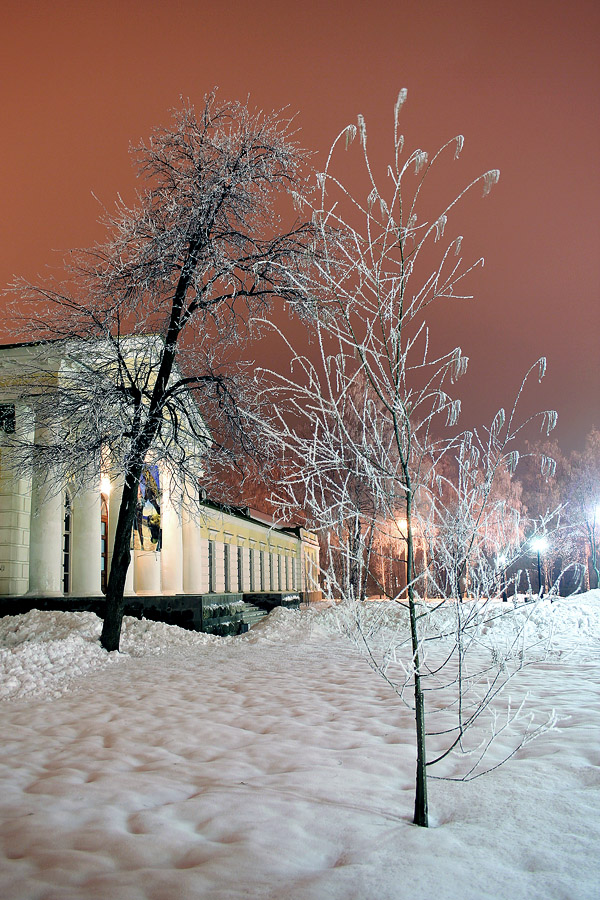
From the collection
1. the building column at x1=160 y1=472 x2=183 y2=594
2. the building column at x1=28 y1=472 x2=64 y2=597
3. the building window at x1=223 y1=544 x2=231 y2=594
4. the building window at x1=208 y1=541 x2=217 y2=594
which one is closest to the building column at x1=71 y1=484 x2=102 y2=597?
the building column at x1=28 y1=472 x2=64 y2=597

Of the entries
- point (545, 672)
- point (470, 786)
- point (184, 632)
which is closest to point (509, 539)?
point (470, 786)

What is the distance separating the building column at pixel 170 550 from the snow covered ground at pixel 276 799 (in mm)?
12246

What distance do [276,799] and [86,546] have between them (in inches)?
592

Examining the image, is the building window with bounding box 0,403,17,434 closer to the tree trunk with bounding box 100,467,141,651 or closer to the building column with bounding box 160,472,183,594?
the building column with bounding box 160,472,183,594

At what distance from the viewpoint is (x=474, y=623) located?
3779 mm

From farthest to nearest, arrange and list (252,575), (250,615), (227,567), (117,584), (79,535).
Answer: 1. (252,575)
2. (227,567)
3. (250,615)
4. (79,535)
5. (117,584)

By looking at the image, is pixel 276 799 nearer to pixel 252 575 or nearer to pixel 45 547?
pixel 45 547

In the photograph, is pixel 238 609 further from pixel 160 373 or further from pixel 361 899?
pixel 361 899

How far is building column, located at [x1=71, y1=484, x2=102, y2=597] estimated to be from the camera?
58.7ft

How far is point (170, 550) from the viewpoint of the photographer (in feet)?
71.9

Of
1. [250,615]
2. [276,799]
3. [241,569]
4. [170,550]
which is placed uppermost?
[170,550]

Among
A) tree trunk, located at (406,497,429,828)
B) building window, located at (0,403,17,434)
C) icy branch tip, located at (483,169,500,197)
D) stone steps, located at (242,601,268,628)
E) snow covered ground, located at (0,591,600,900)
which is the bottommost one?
stone steps, located at (242,601,268,628)

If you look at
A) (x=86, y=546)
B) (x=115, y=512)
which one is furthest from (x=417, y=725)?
(x=115, y=512)

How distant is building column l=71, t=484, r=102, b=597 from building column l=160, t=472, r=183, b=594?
342 centimetres
